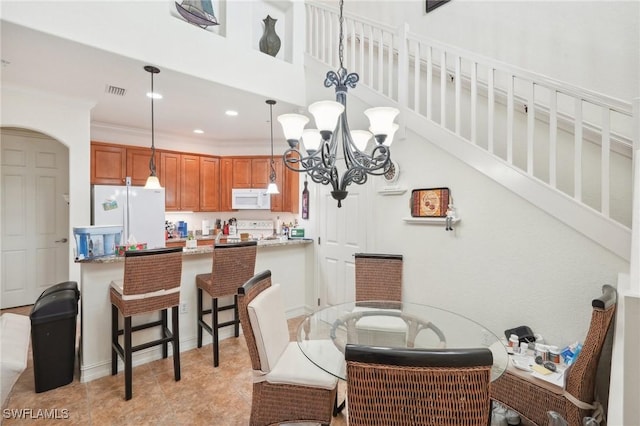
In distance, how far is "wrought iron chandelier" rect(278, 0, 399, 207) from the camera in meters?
1.71

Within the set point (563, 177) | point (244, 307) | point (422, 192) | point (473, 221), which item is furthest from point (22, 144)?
point (563, 177)

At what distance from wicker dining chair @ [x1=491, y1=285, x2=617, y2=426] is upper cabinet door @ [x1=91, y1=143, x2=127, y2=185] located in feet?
17.1

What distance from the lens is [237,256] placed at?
2.81 metres

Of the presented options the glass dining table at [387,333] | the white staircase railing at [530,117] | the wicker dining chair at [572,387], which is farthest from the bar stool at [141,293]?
the white staircase railing at [530,117]

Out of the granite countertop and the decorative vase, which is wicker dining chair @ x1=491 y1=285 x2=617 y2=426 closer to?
the granite countertop

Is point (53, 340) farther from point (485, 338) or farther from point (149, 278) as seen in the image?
point (485, 338)

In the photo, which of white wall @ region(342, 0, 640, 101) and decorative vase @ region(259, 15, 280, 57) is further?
decorative vase @ region(259, 15, 280, 57)

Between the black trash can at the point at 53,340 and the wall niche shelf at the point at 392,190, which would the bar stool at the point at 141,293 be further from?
the wall niche shelf at the point at 392,190

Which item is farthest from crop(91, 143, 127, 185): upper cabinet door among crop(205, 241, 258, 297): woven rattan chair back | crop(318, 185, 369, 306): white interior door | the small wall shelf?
the small wall shelf

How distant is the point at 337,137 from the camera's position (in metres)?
1.98

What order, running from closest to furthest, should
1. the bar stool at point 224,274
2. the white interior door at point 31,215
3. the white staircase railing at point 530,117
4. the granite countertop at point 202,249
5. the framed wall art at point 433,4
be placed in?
the white staircase railing at point 530,117 < the granite countertop at point 202,249 < the bar stool at point 224,274 < the framed wall art at point 433,4 < the white interior door at point 31,215

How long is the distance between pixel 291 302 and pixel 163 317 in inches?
63.2

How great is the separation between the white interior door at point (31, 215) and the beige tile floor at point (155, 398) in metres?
2.28

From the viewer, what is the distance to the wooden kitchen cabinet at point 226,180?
548cm
